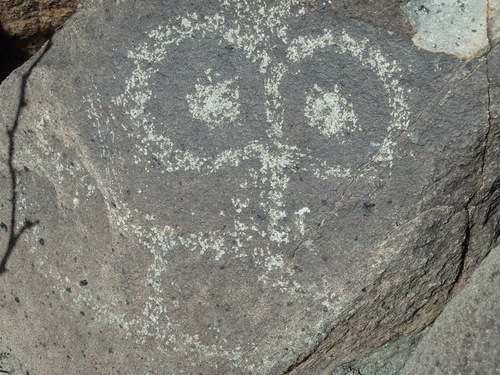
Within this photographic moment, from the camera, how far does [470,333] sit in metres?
1.05

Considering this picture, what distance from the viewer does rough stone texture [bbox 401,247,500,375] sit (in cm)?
101

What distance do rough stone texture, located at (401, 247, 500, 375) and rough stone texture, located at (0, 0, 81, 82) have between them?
114 cm

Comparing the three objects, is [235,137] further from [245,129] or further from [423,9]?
[423,9]

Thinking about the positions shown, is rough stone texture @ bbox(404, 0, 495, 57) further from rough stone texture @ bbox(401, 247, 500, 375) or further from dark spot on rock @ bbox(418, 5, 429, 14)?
rough stone texture @ bbox(401, 247, 500, 375)

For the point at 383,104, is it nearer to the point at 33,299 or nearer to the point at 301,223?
the point at 301,223

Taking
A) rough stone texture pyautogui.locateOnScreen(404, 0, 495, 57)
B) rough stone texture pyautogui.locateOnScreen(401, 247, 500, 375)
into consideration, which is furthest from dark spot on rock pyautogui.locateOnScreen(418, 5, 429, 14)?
rough stone texture pyautogui.locateOnScreen(401, 247, 500, 375)

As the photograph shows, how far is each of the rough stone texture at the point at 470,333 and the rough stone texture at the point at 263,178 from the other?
7 cm

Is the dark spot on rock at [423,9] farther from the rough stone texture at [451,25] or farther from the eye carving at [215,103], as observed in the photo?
the eye carving at [215,103]

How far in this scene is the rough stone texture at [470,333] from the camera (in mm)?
1014

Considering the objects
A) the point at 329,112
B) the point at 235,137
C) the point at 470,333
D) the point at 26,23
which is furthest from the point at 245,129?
the point at 26,23

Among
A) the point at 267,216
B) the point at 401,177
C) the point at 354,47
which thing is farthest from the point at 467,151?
the point at 267,216

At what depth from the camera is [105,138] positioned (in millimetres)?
1167

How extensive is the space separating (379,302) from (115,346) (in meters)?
0.55

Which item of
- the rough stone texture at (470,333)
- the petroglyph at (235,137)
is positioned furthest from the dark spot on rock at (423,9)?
the rough stone texture at (470,333)
